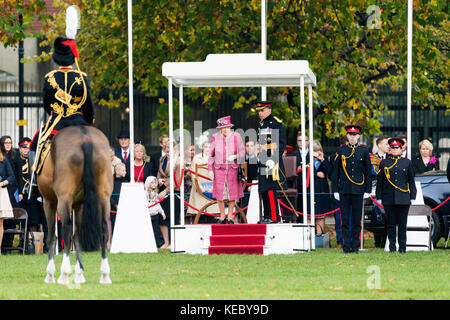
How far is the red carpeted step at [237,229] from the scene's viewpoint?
726 inches

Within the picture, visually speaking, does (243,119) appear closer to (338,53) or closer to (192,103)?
(192,103)

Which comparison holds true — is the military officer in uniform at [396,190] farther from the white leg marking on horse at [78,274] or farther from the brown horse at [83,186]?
the white leg marking on horse at [78,274]

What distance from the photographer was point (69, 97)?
13.4 meters

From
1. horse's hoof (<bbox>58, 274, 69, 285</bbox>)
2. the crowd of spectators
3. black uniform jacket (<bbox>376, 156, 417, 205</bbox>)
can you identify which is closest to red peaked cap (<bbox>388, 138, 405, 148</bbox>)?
black uniform jacket (<bbox>376, 156, 417, 205</bbox>)

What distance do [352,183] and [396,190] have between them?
0.74 metres

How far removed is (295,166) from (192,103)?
1082cm

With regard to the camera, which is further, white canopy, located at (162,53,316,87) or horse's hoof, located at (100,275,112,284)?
white canopy, located at (162,53,316,87)

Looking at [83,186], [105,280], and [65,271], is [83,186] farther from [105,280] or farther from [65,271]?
[105,280]

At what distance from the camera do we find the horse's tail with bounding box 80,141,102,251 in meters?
12.5

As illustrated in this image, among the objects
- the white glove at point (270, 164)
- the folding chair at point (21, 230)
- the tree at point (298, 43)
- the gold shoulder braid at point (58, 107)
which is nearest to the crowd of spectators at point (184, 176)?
the folding chair at point (21, 230)

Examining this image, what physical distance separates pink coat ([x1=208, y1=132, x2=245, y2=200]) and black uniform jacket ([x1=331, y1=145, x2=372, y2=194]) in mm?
1686

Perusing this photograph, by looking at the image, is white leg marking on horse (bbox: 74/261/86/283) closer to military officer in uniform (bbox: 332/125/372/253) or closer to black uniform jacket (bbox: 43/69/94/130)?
black uniform jacket (bbox: 43/69/94/130)

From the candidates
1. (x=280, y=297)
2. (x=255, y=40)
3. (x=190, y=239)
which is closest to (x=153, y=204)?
(x=190, y=239)

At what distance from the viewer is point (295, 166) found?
19.5 metres
